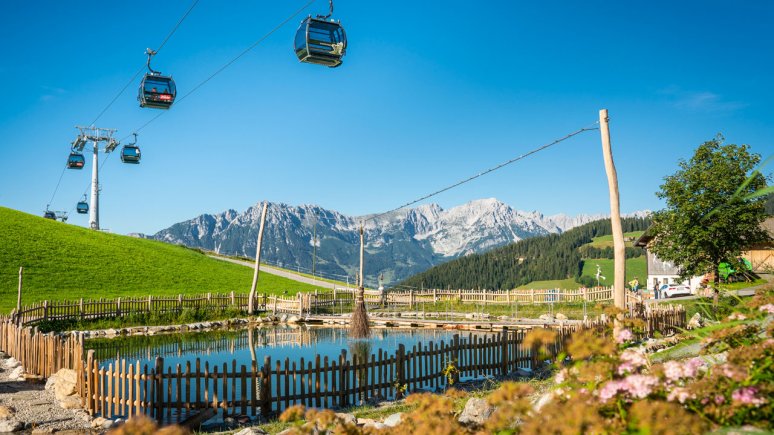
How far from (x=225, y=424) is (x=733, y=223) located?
23.4m

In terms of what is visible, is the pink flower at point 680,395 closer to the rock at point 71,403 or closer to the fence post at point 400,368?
the fence post at point 400,368

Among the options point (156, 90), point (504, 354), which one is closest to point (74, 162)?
→ point (156, 90)

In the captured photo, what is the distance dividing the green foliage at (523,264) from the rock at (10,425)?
143m

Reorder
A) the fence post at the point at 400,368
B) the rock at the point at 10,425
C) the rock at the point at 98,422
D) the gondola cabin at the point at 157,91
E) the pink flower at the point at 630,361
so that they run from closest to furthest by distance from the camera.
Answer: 1. the pink flower at the point at 630,361
2. the rock at the point at 10,425
3. the rock at the point at 98,422
4. the fence post at the point at 400,368
5. the gondola cabin at the point at 157,91

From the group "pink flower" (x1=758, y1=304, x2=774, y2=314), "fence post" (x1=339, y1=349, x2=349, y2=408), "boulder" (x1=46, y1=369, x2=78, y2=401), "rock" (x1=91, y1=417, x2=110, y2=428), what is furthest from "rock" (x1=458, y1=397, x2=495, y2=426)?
"boulder" (x1=46, y1=369, x2=78, y2=401)

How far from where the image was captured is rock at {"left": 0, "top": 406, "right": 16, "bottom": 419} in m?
10.4

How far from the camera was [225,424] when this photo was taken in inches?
460

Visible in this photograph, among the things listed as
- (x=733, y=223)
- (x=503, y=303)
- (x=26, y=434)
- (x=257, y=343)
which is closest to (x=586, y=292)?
(x=503, y=303)

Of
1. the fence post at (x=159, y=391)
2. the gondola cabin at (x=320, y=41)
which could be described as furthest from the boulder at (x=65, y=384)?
the gondola cabin at (x=320, y=41)

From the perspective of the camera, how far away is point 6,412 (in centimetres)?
1055

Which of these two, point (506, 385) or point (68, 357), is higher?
point (506, 385)

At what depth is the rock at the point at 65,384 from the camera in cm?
1294

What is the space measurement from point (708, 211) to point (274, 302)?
27154 mm

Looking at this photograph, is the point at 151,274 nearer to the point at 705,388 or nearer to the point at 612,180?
the point at 612,180
